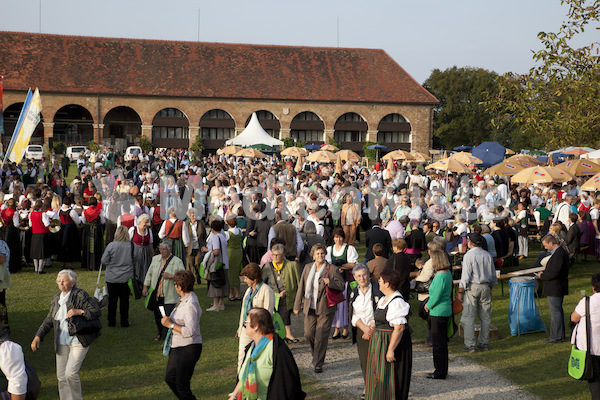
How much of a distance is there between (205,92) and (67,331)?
1749 inches

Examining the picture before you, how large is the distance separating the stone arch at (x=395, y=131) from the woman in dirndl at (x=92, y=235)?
1596 inches

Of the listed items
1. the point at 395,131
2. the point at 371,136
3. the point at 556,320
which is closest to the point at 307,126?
the point at 371,136

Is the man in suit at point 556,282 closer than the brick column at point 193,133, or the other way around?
the man in suit at point 556,282

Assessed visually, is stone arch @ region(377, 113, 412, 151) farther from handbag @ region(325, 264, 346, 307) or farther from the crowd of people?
handbag @ region(325, 264, 346, 307)

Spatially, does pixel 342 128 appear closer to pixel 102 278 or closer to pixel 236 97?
pixel 236 97

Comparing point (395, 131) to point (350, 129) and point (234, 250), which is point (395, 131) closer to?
point (350, 129)

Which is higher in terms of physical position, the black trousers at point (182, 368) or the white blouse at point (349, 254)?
the white blouse at point (349, 254)

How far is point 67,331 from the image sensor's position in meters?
6.57

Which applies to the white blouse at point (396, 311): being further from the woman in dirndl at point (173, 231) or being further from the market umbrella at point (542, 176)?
the market umbrella at point (542, 176)

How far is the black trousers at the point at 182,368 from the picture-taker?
646cm

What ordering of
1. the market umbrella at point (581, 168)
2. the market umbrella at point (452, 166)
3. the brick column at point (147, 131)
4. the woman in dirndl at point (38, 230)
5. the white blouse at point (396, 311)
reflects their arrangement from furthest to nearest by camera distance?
the brick column at point (147, 131)
the market umbrella at point (452, 166)
the market umbrella at point (581, 168)
the woman in dirndl at point (38, 230)
the white blouse at point (396, 311)

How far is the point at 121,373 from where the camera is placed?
8.34 meters

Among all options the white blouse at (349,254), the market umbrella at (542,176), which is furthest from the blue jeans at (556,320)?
the market umbrella at (542,176)

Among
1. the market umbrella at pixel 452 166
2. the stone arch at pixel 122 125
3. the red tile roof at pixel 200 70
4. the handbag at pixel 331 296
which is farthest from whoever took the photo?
the stone arch at pixel 122 125
